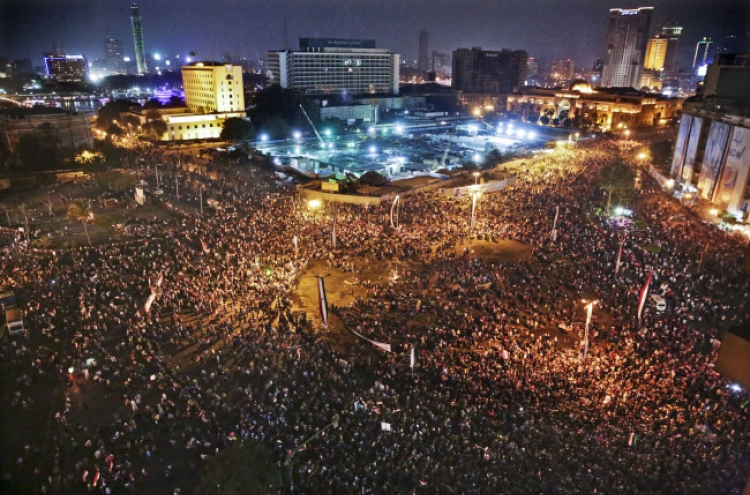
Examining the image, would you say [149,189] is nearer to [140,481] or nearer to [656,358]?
[140,481]

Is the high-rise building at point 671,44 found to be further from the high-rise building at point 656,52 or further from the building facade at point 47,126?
the building facade at point 47,126

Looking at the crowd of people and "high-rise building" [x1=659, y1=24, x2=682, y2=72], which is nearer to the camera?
the crowd of people

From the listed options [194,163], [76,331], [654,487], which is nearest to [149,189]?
[194,163]

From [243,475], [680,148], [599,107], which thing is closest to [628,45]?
[599,107]

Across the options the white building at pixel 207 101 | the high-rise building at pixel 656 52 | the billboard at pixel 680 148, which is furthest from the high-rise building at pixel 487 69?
the billboard at pixel 680 148

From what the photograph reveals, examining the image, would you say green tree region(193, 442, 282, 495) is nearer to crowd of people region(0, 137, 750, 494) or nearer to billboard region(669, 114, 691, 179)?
crowd of people region(0, 137, 750, 494)

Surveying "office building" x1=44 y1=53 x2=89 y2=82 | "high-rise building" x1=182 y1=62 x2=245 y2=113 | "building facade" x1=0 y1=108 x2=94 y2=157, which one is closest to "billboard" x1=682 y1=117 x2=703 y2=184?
"high-rise building" x1=182 y1=62 x2=245 y2=113
